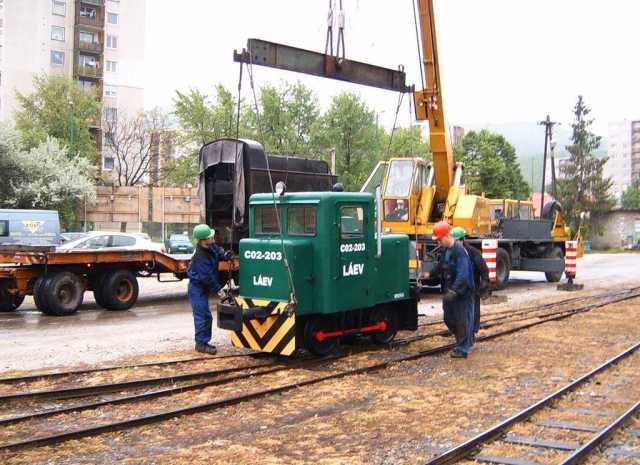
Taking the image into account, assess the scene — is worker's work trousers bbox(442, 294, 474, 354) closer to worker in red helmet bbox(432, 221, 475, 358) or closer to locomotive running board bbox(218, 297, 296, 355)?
worker in red helmet bbox(432, 221, 475, 358)

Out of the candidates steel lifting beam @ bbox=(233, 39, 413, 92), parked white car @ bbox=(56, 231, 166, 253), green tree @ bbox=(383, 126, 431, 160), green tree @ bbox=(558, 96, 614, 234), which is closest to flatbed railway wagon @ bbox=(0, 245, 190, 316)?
parked white car @ bbox=(56, 231, 166, 253)

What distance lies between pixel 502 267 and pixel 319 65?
9559mm

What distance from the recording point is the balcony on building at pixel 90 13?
6103 centimetres

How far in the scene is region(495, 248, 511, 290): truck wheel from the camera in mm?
20469

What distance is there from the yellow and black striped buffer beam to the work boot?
58 cm

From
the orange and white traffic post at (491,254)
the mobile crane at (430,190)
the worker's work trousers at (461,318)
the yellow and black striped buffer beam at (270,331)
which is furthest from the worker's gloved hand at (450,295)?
the orange and white traffic post at (491,254)

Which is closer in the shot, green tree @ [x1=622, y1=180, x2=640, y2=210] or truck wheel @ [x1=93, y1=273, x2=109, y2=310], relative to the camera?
truck wheel @ [x1=93, y1=273, x2=109, y2=310]

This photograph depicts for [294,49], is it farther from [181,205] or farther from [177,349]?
[181,205]

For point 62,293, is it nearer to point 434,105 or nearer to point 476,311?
point 476,311

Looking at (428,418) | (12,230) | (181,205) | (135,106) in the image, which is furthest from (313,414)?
(135,106)

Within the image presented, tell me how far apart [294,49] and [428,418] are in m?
8.30

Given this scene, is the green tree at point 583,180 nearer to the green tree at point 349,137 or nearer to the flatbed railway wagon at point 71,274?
the green tree at point 349,137

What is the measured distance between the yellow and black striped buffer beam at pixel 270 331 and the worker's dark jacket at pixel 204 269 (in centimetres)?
64

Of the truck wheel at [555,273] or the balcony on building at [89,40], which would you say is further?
the balcony on building at [89,40]
